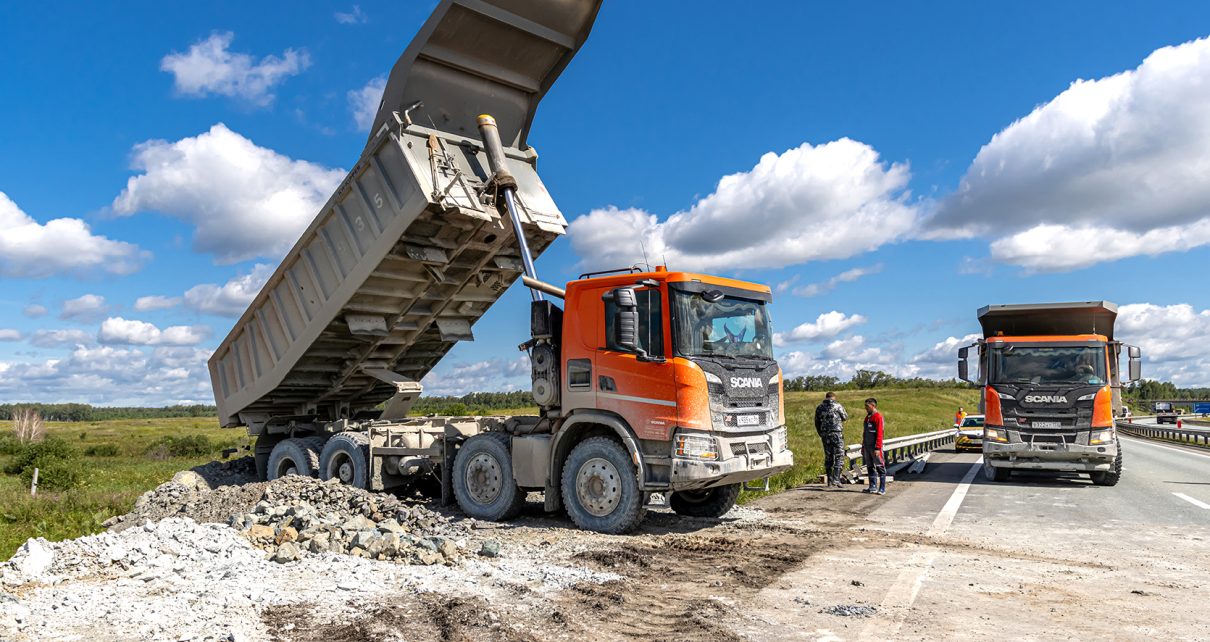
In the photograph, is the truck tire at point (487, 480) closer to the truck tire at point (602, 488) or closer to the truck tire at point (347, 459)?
the truck tire at point (602, 488)

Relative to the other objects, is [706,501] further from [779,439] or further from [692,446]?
[692,446]

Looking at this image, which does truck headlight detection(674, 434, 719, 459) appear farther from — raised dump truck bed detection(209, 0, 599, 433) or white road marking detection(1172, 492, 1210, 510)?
white road marking detection(1172, 492, 1210, 510)

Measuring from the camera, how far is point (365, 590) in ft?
18.7

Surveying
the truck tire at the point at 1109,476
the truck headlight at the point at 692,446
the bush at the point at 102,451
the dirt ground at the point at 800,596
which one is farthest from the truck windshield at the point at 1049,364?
the bush at the point at 102,451

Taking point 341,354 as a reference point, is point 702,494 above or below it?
below

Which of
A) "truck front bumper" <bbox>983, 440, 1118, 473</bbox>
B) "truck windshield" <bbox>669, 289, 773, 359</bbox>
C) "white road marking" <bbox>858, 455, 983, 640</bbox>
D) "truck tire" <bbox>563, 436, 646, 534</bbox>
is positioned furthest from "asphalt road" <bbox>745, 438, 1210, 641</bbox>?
"truck windshield" <bbox>669, 289, 773, 359</bbox>

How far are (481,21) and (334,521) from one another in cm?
533

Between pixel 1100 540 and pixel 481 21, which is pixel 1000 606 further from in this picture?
pixel 481 21

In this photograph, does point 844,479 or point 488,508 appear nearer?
point 488,508

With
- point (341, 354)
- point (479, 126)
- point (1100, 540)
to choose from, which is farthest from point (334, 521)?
point (1100, 540)

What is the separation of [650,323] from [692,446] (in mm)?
1285

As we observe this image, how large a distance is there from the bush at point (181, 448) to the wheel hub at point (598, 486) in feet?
109

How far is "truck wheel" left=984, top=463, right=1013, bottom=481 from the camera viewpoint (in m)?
14.3

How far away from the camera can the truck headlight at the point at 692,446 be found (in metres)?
7.78
